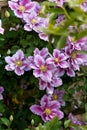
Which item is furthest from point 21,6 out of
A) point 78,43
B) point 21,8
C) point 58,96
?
point 58,96

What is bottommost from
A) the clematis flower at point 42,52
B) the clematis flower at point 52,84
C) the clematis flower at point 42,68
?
the clematis flower at point 52,84

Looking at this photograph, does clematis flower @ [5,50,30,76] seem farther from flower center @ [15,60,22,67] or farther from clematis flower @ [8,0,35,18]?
clematis flower @ [8,0,35,18]

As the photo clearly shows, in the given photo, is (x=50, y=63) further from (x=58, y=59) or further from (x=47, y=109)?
(x=47, y=109)

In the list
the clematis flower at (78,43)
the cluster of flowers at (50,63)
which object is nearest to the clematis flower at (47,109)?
the cluster of flowers at (50,63)

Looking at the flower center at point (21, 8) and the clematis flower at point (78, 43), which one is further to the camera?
the flower center at point (21, 8)

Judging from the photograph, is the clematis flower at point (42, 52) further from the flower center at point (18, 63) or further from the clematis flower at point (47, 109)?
the clematis flower at point (47, 109)

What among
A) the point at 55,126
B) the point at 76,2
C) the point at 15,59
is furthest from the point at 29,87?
the point at 76,2

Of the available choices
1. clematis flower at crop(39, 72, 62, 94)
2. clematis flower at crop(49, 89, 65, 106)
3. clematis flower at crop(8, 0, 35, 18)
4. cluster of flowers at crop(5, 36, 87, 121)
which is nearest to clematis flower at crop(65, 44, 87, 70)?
cluster of flowers at crop(5, 36, 87, 121)

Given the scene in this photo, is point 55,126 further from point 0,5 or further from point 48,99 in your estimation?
point 0,5
